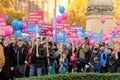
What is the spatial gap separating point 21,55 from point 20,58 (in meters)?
0.11

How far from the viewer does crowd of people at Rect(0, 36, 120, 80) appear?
17.5m

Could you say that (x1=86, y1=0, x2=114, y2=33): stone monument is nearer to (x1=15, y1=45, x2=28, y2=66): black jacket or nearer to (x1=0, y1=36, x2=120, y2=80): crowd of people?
(x1=0, y1=36, x2=120, y2=80): crowd of people

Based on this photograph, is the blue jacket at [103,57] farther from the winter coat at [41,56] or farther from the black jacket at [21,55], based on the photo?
the black jacket at [21,55]

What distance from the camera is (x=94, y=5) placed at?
94.3 feet

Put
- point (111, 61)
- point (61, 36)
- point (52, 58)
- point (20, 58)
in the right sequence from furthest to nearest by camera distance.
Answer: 1. point (61, 36)
2. point (111, 61)
3. point (52, 58)
4. point (20, 58)

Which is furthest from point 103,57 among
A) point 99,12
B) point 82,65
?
point 99,12

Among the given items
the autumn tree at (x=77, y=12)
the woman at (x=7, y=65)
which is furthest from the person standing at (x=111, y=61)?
the autumn tree at (x=77, y=12)

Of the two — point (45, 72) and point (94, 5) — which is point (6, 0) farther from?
point (45, 72)

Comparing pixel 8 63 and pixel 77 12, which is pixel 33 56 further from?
pixel 77 12

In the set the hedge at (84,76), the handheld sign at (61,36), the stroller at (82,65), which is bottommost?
the stroller at (82,65)

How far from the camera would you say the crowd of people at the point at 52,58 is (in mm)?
17516

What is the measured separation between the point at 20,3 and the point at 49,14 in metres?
13.9

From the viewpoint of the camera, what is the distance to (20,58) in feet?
58.4

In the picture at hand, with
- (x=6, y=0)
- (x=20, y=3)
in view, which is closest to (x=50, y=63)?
(x=6, y=0)
